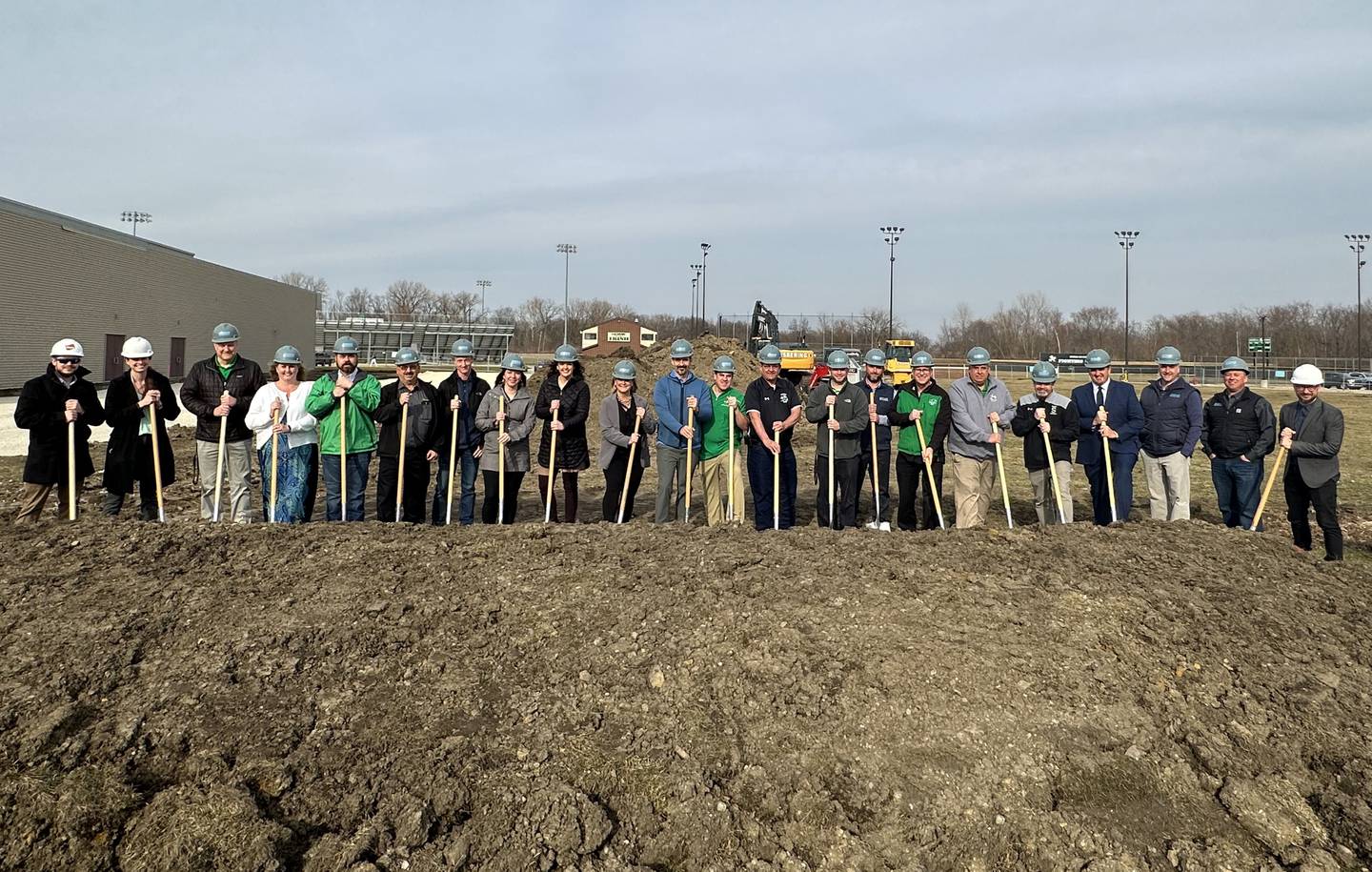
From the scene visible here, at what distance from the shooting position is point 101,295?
3231 cm

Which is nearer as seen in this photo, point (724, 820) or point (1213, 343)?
point (724, 820)

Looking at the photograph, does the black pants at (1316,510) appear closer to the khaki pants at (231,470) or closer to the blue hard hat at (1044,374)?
the blue hard hat at (1044,374)

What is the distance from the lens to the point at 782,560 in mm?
5492

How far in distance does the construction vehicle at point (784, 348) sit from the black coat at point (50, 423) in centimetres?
1852

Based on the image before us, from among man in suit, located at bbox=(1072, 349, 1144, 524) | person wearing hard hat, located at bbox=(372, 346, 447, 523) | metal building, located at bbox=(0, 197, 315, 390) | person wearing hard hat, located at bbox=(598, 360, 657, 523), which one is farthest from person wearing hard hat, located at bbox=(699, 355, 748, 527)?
metal building, located at bbox=(0, 197, 315, 390)

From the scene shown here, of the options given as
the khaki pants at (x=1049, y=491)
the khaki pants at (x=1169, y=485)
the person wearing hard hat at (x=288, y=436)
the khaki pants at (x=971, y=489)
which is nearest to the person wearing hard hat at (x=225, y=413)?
the person wearing hard hat at (x=288, y=436)

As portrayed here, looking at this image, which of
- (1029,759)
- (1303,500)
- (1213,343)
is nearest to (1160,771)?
(1029,759)

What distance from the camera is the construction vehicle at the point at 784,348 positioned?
27703 millimetres

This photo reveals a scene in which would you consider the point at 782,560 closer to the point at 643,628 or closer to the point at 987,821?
the point at 643,628

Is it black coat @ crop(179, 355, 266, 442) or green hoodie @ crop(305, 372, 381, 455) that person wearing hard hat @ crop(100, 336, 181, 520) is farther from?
green hoodie @ crop(305, 372, 381, 455)

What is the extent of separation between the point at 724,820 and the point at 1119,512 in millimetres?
6090

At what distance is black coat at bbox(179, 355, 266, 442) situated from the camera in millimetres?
7133

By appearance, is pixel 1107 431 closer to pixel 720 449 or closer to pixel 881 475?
pixel 881 475

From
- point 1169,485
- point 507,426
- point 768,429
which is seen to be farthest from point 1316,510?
point 507,426
